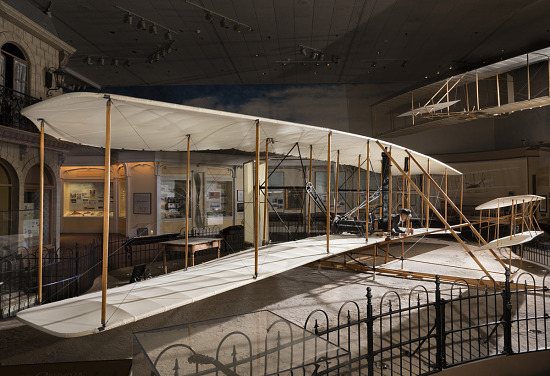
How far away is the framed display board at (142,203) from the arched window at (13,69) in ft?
22.4

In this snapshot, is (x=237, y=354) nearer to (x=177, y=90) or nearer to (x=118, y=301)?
(x=118, y=301)

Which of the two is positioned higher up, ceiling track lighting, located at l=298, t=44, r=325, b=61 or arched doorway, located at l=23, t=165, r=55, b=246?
ceiling track lighting, located at l=298, t=44, r=325, b=61

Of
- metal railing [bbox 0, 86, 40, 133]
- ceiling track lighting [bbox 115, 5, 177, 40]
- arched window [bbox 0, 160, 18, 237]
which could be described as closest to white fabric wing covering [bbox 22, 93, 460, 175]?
arched window [bbox 0, 160, 18, 237]

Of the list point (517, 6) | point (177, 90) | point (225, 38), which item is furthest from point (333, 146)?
point (177, 90)

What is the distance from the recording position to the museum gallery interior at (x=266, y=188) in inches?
143

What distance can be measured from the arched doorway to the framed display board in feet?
15.6

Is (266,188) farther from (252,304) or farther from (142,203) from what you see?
(142,203)

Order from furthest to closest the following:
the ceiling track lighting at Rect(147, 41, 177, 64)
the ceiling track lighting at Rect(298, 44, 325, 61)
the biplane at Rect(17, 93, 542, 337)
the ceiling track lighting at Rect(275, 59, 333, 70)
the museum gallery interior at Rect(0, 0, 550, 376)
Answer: the ceiling track lighting at Rect(275, 59, 333, 70)
the ceiling track lighting at Rect(298, 44, 325, 61)
the ceiling track lighting at Rect(147, 41, 177, 64)
the museum gallery interior at Rect(0, 0, 550, 376)
the biplane at Rect(17, 93, 542, 337)

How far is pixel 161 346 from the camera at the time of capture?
6.63ft

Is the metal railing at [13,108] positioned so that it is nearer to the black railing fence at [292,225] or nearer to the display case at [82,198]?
the display case at [82,198]

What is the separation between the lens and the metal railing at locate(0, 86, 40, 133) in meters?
8.43

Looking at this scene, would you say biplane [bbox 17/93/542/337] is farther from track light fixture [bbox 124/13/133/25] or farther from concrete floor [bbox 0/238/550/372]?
track light fixture [bbox 124/13/133/25]

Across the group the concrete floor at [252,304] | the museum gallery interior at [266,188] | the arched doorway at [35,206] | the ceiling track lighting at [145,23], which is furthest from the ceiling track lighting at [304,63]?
the arched doorway at [35,206]

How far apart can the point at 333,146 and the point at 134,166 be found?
11361 mm
